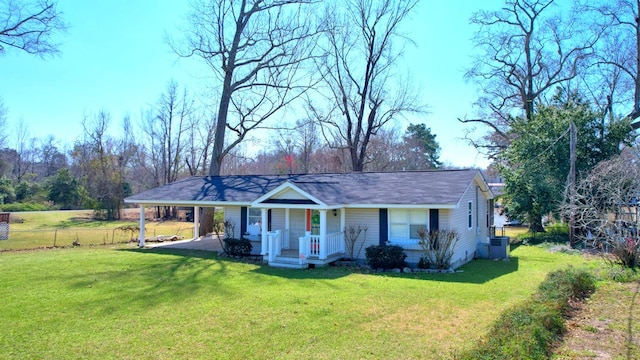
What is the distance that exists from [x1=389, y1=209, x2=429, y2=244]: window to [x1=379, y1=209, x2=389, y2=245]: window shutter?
109mm

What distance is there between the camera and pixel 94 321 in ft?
25.5

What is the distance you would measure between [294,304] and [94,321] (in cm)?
385

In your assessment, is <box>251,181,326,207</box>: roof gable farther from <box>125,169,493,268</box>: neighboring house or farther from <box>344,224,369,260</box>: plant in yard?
<box>344,224,369,260</box>: plant in yard

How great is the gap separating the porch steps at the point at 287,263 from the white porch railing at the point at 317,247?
0.59ft

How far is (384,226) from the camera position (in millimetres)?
15102

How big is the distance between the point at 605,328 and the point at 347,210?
9.35m

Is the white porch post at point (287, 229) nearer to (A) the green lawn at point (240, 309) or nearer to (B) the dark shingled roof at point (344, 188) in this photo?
(B) the dark shingled roof at point (344, 188)

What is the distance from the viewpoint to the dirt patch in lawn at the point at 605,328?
249 inches

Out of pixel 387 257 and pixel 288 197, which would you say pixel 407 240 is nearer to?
pixel 387 257

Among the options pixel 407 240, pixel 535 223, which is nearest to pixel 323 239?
pixel 407 240

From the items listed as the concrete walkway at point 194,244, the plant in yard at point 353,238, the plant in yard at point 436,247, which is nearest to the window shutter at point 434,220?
the plant in yard at point 436,247

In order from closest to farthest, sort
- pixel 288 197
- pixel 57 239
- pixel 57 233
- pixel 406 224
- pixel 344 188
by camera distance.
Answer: pixel 406 224 → pixel 288 197 → pixel 344 188 → pixel 57 239 → pixel 57 233

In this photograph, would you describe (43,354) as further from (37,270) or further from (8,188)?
(8,188)

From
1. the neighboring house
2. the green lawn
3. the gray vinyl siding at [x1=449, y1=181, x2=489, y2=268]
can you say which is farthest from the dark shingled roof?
the green lawn
